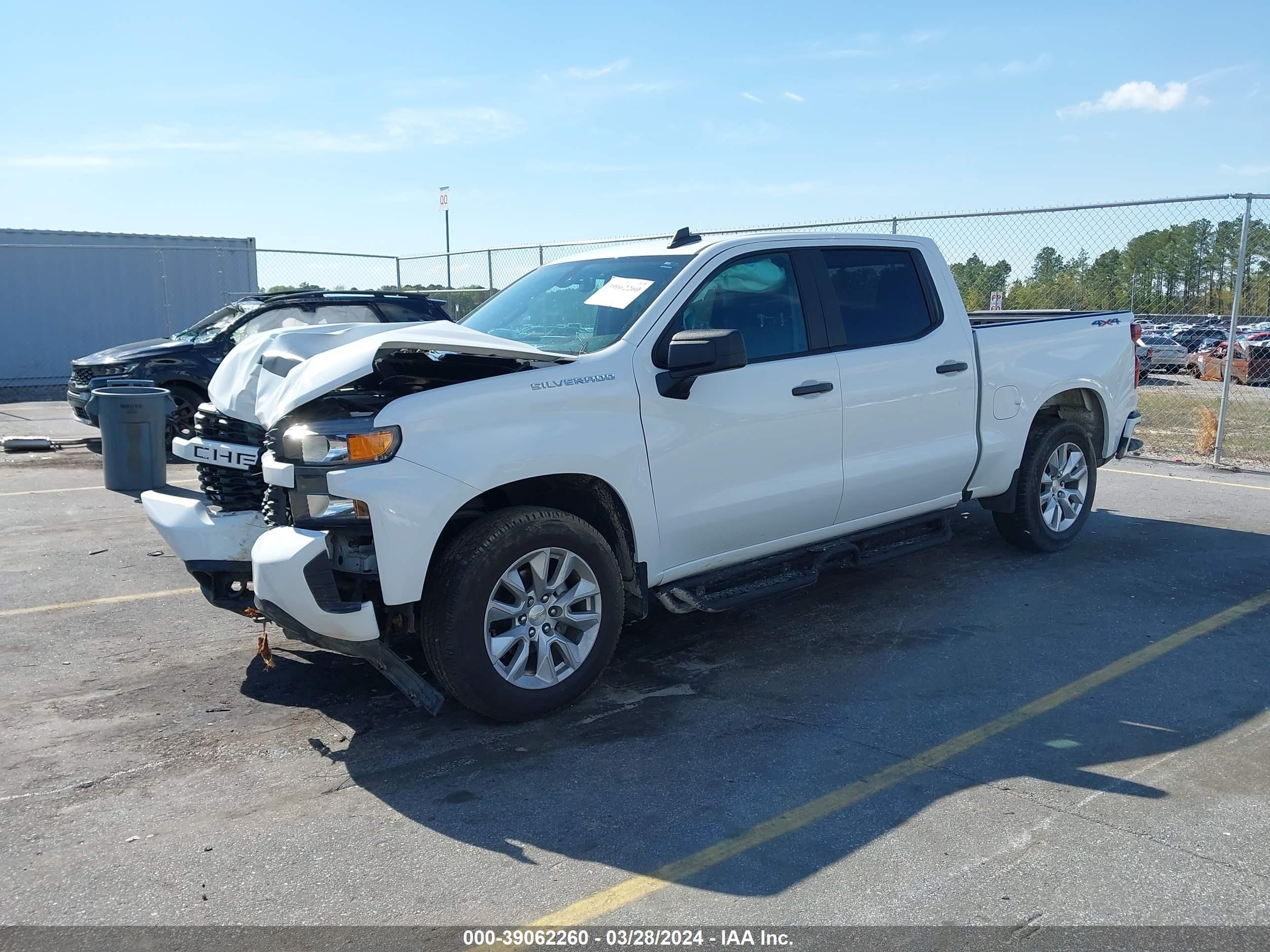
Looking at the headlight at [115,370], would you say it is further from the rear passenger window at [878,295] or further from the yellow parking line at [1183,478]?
the yellow parking line at [1183,478]

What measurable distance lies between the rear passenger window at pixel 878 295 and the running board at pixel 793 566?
109cm

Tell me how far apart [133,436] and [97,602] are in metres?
1.16

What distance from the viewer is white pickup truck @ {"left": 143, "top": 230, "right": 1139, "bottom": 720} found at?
4.21 metres

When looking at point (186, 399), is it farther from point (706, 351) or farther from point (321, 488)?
point (706, 351)

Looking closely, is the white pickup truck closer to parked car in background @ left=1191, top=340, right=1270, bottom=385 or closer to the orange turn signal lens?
the orange turn signal lens

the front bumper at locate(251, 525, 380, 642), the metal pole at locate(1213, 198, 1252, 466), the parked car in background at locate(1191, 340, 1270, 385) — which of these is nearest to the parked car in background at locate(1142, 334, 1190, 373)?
the parked car in background at locate(1191, 340, 1270, 385)

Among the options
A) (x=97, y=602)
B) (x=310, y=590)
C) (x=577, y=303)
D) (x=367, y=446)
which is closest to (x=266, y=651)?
(x=310, y=590)

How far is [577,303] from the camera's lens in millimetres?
5426

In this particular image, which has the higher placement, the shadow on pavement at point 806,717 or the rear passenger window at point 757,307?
the rear passenger window at point 757,307

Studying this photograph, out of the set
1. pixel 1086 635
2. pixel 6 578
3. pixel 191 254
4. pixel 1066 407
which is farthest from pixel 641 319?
pixel 191 254

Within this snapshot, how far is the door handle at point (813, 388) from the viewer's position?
5.33 metres

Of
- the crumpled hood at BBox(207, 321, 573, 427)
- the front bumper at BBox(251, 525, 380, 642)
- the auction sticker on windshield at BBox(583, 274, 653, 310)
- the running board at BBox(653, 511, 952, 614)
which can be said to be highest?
the auction sticker on windshield at BBox(583, 274, 653, 310)

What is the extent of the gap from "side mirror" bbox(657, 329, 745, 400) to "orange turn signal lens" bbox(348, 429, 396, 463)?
1.33m

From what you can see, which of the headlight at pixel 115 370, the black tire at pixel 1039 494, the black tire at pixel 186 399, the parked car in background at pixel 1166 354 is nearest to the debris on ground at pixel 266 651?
the black tire at pixel 1039 494
